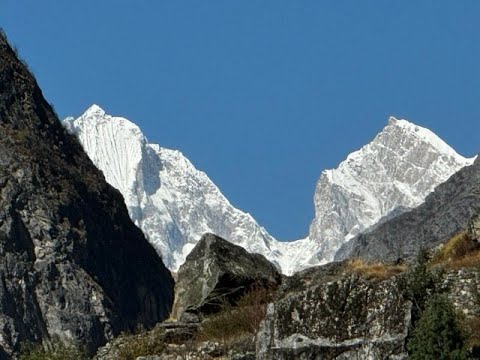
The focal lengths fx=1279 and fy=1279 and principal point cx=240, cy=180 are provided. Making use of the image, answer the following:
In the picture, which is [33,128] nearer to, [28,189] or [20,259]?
[28,189]

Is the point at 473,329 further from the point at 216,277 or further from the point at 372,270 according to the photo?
the point at 216,277

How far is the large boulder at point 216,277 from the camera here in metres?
27.9

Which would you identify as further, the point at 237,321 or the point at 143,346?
the point at 143,346

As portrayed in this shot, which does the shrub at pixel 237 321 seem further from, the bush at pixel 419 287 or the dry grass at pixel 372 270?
the bush at pixel 419 287

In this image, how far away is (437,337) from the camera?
1808 cm

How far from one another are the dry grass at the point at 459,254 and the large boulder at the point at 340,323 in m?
5.15

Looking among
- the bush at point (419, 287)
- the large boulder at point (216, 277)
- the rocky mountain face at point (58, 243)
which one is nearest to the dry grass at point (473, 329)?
the bush at point (419, 287)

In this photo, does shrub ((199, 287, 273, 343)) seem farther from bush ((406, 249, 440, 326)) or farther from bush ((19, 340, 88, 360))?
bush ((19, 340, 88, 360))

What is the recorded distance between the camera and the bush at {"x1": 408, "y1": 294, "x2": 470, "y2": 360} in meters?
18.0

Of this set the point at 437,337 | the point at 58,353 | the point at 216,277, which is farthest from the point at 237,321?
the point at 437,337

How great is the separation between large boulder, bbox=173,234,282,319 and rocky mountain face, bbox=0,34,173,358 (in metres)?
107

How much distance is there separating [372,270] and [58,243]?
134m

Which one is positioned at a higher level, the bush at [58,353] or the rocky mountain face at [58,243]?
the rocky mountain face at [58,243]

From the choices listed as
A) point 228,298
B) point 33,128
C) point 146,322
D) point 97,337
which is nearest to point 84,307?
point 97,337
